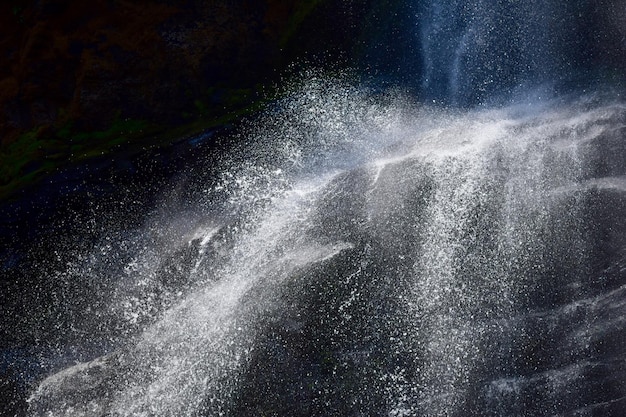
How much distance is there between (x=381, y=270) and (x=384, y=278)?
12 cm

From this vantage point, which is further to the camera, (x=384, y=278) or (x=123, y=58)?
(x=123, y=58)

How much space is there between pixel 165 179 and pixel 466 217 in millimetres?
4456

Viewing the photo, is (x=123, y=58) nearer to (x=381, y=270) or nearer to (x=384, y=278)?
(x=381, y=270)

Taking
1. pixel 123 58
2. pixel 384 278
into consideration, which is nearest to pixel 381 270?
pixel 384 278

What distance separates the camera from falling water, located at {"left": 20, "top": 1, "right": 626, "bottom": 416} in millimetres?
6406

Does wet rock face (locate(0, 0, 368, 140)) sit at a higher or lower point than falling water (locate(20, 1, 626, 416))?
higher

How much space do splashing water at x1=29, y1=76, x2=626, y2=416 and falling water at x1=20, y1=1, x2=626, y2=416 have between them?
0.02 m

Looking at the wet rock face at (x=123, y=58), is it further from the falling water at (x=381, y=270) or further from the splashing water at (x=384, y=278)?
the splashing water at (x=384, y=278)

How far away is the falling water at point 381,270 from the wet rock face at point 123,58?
1181 mm

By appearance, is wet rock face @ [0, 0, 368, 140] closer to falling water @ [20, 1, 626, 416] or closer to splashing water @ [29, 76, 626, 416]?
falling water @ [20, 1, 626, 416]

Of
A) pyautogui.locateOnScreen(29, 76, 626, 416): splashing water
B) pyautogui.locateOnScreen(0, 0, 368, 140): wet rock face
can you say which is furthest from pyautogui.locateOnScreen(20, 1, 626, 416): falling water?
pyautogui.locateOnScreen(0, 0, 368, 140): wet rock face

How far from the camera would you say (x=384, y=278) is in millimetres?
7020

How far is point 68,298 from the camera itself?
739 cm

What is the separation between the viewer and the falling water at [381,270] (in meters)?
6.41
